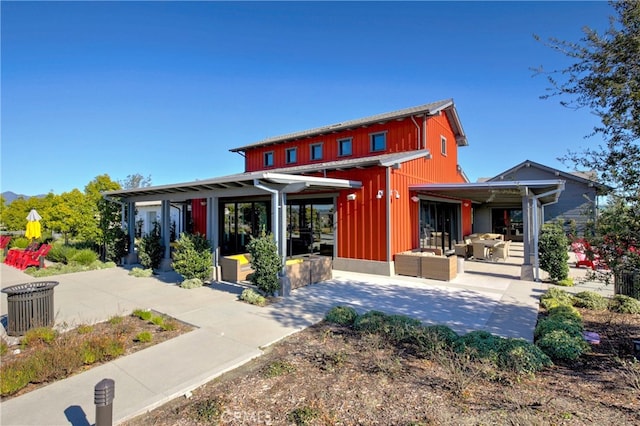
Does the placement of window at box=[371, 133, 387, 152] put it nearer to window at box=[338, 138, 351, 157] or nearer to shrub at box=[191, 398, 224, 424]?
window at box=[338, 138, 351, 157]

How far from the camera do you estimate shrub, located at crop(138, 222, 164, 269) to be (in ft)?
35.9

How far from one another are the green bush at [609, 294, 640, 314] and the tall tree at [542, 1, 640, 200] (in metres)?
3.98

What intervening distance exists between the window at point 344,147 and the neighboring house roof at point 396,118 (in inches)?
23.8

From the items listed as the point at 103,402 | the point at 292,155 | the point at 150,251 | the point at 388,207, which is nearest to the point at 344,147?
the point at 292,155

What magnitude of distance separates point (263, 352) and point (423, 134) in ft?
39.8

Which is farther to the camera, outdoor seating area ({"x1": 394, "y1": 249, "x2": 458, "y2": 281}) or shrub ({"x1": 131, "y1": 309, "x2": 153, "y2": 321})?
outdoor seating area ({"x1": 394, "y1": 249, "x2": 458, "y2": 281})

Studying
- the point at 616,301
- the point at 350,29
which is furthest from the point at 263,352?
the point at 350,29

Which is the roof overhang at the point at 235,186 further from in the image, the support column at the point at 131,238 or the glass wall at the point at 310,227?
the glass wall at the point at 310,227

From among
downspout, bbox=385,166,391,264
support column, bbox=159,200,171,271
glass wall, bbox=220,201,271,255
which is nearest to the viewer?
downspout, bbox=385,166,391,264

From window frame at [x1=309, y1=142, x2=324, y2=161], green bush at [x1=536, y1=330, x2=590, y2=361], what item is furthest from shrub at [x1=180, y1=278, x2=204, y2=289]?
window frame at [x1=309, y1=142, x2=324, y2=161]

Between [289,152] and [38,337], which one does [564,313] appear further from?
[289,152]

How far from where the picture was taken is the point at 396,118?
14016 mm

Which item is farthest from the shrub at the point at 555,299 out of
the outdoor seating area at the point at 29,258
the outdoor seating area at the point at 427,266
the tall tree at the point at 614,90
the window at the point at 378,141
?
the outdoor seating area at the point at 29,258

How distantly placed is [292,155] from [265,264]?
445 inches
